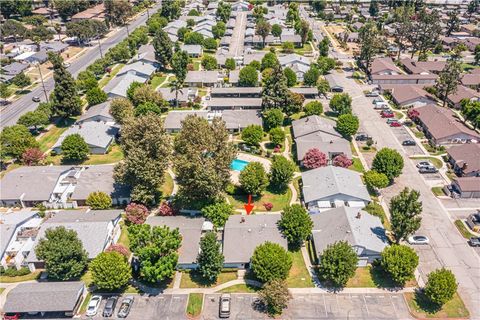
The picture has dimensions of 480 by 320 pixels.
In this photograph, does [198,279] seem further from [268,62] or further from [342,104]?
[268,62]

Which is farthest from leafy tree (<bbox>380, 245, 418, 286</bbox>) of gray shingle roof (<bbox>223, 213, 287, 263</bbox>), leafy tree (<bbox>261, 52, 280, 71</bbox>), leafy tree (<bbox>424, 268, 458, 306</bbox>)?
leafy tree (<bbox>261, 52, 280, 71</bbox>)

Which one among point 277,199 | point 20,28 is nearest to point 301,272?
point 277,199

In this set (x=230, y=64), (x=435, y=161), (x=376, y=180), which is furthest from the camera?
(x=230, y=64)

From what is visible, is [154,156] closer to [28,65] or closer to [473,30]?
[28,65]

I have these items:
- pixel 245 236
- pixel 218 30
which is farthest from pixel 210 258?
pixel 218 30

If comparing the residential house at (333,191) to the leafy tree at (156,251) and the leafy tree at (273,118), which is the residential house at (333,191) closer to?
the leafy tree at (273,118)
